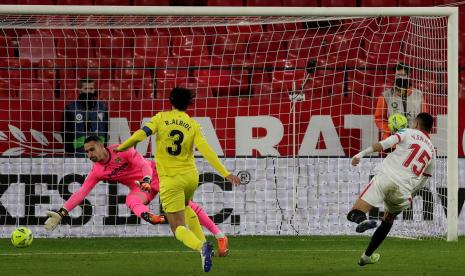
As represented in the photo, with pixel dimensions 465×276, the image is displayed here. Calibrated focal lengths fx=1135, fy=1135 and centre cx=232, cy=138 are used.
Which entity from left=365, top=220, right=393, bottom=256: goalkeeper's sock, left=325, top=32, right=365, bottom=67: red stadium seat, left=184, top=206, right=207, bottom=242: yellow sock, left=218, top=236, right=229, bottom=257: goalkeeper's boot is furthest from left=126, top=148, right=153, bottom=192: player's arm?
left=325, top=32, right=365, bottom=67: red stadium seat

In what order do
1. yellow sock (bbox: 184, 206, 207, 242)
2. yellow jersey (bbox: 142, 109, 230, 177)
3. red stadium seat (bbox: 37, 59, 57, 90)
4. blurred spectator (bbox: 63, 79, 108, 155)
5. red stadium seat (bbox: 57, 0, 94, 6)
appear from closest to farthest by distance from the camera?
yellow jersey (bbox: 142, 109, 230, 177) < yellow sock (bbox: 184, 206, 207, 242) < blurred spectator (bbox: 63, 79, 108, 155) < red stadium seat (bbox: 37, 59, 57, 90) < red stadium seat (bbox: 57, 0, 94, 6)

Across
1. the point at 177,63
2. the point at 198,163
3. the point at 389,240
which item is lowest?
the point at 389,240

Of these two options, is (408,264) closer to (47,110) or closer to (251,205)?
(251,205)

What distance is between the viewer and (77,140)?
1497cm

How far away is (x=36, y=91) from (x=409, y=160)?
666cm

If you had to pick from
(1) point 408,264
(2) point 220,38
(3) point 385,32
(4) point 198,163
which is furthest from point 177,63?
(1) point 408,264

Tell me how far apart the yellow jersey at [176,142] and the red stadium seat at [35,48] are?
19.2ft

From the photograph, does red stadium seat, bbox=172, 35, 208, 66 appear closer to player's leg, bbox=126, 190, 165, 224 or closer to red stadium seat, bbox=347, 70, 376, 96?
red stadium seat, bbox=347, 70, 376, 96

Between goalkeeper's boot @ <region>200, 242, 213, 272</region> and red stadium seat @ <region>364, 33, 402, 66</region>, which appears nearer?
goalkeeper's boot @ <region>200, 242, 213, 272</region>

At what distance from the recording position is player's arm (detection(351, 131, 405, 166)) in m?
9.96

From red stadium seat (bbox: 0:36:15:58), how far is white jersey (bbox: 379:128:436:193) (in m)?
7.07

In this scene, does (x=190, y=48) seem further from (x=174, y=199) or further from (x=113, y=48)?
(x=174, y=199)

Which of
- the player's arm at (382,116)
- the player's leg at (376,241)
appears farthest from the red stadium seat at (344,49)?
the player's leg at (376,241)

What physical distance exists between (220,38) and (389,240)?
13.9 feet
